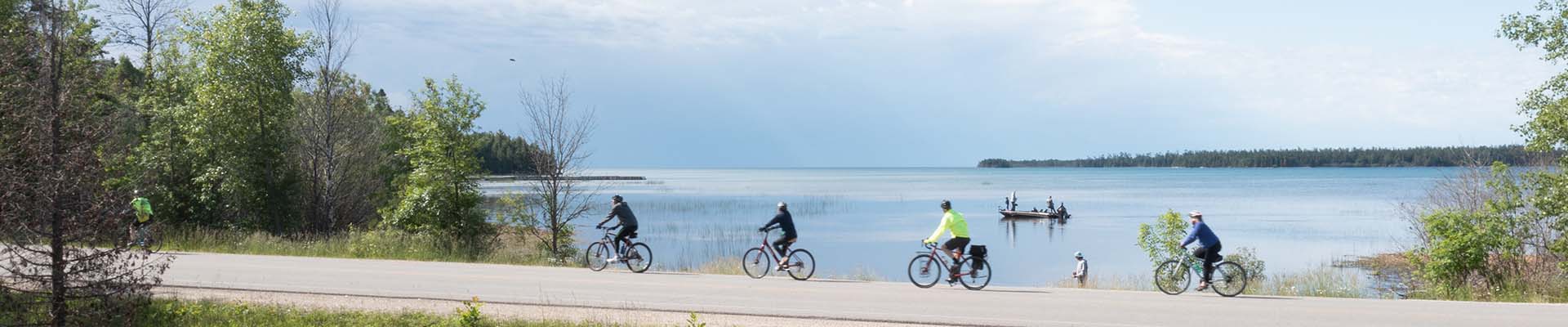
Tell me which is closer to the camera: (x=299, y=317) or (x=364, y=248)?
(x=299, y=317)

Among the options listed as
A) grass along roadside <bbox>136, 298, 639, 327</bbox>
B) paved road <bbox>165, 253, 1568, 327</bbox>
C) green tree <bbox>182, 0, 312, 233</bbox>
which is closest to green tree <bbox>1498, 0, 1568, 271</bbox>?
paved road <bbox>165, 253, 1568, 327</bbox>

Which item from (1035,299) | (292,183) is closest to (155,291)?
(1035,299)

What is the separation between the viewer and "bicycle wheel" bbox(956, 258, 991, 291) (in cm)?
1622

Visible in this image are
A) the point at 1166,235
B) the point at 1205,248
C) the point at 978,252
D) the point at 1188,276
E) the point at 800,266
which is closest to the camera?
the point at 1205,248

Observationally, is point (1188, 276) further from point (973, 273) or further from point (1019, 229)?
point (1019, 229)

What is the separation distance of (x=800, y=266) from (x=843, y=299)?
3.35 m

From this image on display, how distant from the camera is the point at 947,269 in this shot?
16469 mm

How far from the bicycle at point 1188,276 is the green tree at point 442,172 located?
17193 millimetres

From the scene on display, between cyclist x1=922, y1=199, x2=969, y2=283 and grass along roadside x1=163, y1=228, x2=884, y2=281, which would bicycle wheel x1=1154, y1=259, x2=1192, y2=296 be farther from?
grass along roadside x1=163, y1=228, x2=884, y2=281

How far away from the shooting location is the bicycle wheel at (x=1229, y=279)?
15.2 m

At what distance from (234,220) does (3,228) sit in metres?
21.4

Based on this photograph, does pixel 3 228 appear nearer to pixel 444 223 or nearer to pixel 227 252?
pixel 227 252

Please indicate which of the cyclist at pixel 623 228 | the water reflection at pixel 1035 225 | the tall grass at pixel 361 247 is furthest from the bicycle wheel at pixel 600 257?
the water reflection at pixel 1035 225

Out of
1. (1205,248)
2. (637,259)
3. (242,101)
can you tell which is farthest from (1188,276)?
(242,101)
